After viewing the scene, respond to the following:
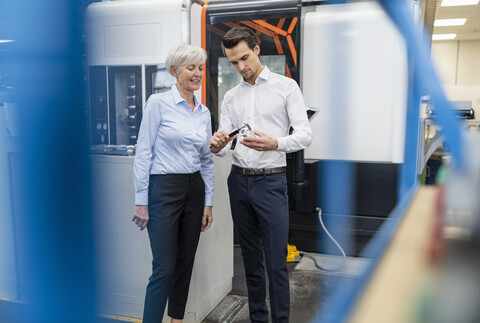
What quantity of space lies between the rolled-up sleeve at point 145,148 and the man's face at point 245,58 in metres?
0.46

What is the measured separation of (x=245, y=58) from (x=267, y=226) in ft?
2.75

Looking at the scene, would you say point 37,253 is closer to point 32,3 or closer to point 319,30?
point 32,3

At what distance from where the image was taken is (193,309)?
238cm

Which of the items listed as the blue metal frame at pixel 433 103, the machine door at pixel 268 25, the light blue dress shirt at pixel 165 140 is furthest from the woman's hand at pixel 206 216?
the machine door at pixel 268 25

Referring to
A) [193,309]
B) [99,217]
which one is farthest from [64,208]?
[193,309]

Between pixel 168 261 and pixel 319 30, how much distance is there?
252cm

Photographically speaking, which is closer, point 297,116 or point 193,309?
point 297,116

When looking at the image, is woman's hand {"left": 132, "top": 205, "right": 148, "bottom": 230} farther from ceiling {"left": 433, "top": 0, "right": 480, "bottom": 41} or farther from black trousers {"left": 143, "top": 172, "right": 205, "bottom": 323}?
ceiling {"left": 433, "top": 0, "right": 480, "bottom": 41}

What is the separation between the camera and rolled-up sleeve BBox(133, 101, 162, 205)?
1.83m

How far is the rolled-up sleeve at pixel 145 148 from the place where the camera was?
72.1 inches

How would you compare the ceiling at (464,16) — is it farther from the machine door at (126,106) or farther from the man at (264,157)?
the man at (264,157)

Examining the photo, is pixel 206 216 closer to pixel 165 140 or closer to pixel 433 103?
pixel 165 140

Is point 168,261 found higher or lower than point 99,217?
lower

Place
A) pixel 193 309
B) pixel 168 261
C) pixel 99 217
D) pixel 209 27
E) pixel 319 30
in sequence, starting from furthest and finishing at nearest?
pixel 209 27 < pixel 319 30 < pixel 193 309 < pixel 168 261 < pixel 99 217
